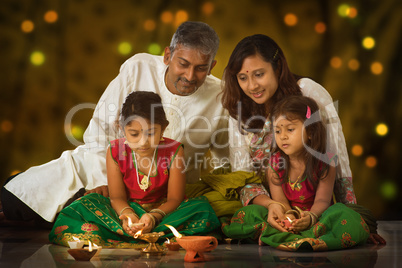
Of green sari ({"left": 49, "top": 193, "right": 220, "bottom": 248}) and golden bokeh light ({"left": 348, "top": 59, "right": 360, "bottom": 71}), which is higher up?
golden bokeh light ({"left": 348, "top": 59, "right": 360, "bottom": 71})

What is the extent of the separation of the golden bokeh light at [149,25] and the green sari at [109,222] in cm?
179

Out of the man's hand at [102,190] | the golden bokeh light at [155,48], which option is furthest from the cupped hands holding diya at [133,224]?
the golden bokeh light at [155,48]

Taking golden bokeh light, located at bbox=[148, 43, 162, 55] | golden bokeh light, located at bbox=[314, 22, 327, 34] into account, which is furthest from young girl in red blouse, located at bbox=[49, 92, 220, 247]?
golden bokeh light, located at bbox=[314, 22, 327, 34]

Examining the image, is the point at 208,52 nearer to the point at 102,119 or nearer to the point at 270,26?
the point at 102,119

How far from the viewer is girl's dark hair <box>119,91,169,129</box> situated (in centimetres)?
253

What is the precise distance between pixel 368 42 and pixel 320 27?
0.37m

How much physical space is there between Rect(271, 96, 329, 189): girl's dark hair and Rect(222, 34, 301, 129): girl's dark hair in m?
0.19

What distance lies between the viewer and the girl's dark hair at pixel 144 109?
2.53 m

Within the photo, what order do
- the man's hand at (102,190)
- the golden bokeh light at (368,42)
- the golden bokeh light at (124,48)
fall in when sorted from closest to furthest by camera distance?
the man's hand at (102,190), the golden bokeh light at (368,42), the golden bokeh light at (124,48)

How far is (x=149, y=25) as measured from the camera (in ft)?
13.1

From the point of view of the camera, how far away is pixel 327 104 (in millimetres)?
2814

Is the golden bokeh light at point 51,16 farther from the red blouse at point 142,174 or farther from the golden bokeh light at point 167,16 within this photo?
the red blouse at point 142,174

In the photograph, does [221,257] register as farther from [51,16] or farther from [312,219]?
[51,16]

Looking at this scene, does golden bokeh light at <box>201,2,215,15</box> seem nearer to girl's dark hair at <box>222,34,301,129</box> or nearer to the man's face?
the man's face
